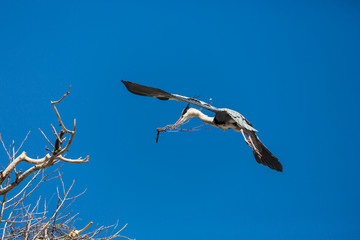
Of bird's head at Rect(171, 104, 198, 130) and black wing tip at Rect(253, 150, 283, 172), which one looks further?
bird's head at Rect(171, 104, 198, 130)

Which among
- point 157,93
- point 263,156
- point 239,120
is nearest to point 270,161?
point 263,156

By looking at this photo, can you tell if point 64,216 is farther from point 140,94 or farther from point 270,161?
point 270,161

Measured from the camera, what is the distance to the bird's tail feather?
10.6 ft

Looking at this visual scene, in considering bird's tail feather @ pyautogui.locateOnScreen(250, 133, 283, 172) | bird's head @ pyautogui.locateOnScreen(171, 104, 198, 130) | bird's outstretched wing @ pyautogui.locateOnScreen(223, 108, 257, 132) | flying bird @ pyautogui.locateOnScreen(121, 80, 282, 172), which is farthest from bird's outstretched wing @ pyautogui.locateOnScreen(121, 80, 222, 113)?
bird's head @ pyautogui.locateOnScreen(171, 104, 198, 130)

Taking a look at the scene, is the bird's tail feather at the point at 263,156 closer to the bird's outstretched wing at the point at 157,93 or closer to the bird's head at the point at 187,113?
the bird's outstretched wing at the point at 157,93

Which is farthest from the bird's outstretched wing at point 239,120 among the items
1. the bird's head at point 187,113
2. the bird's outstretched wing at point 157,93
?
the bird's head at point 187,113

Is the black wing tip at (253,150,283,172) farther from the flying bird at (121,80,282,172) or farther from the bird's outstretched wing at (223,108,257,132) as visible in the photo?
the bird's outstretched wing at (223,108,257,132)

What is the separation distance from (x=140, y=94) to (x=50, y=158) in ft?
3.83

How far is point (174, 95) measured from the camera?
3207 millimetres

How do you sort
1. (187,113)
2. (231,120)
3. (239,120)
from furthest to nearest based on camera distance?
(187,113) → (231,120) → (239,120)

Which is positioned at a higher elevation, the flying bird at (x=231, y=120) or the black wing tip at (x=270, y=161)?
the flying bird at (x=231, y=120)

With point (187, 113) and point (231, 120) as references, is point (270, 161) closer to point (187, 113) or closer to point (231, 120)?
point (231, 120)

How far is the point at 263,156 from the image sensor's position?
3.31m

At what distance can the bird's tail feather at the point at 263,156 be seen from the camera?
324 cm
